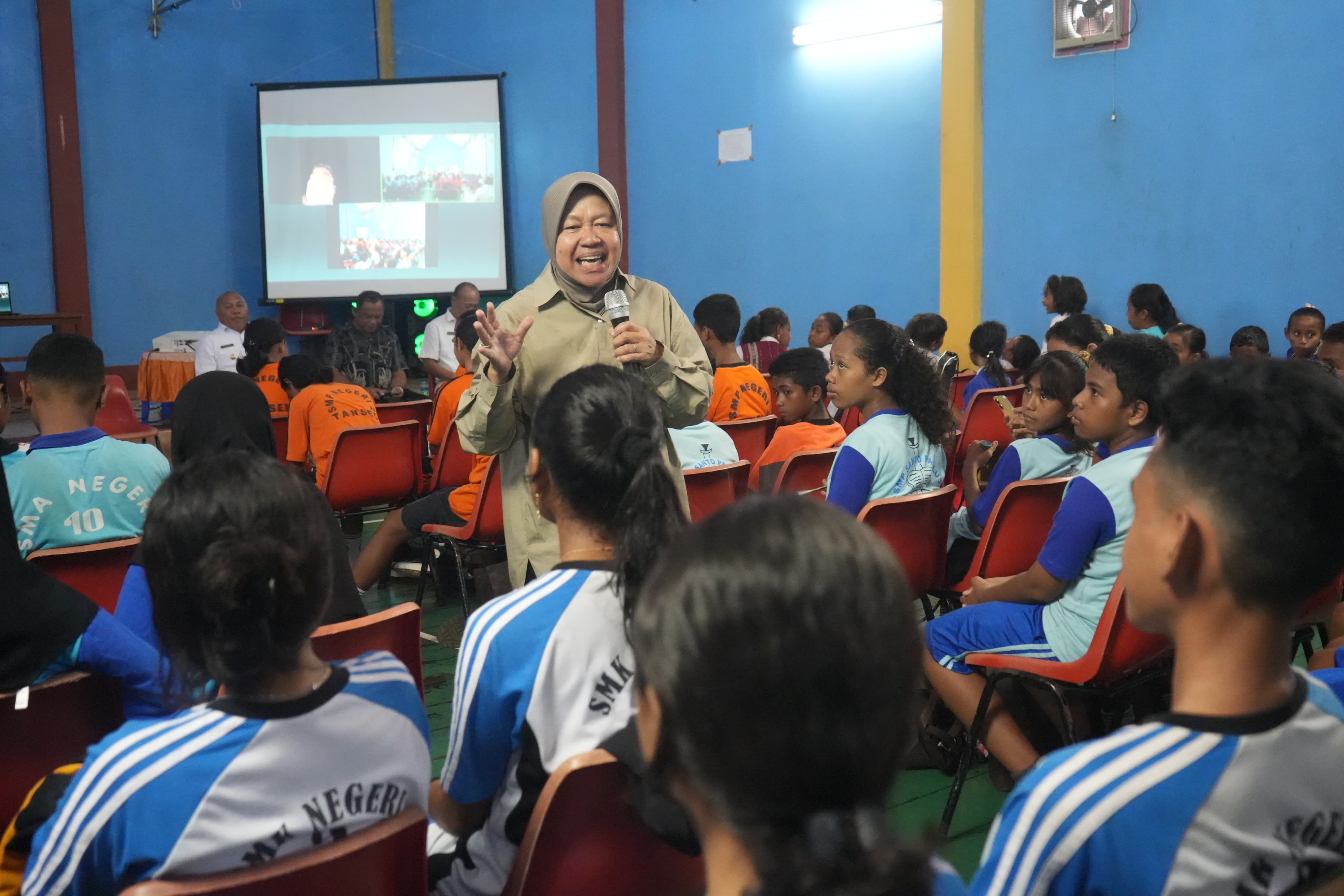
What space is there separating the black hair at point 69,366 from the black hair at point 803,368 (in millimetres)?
2160

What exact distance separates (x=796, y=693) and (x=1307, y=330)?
619 centimetres

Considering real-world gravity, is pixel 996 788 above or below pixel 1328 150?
below

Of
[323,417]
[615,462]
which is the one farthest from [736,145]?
[615,462]

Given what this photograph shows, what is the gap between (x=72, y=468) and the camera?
2764 millimetres

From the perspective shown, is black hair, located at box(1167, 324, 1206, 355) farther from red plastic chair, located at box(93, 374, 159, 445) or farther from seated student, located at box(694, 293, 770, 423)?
red plastic chair, located at box(93, 374, 159, 445)

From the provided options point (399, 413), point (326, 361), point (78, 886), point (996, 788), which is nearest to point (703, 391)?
point (996, 788)

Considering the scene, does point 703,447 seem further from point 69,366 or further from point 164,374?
point 164,374

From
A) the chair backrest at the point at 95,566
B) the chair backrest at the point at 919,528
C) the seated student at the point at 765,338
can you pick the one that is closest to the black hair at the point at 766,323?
the seated student at the point at 765,338

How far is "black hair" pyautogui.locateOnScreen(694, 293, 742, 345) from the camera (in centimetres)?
493

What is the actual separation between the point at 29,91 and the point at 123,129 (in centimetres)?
75

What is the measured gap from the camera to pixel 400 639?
1.90 metres

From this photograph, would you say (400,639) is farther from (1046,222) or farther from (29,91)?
(29,91)

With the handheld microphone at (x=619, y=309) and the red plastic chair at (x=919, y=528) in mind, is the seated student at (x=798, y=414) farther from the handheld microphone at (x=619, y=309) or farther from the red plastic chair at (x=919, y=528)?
the handheld microphone at (x=619, y=309)

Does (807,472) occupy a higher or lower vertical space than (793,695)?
lower
